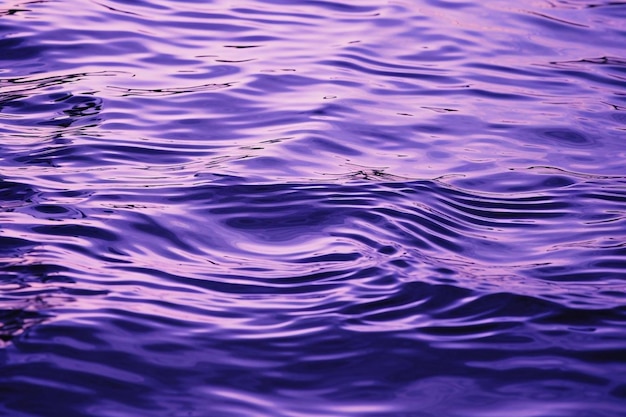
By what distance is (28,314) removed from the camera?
12.3 ft

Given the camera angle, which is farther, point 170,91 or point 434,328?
point 170,91

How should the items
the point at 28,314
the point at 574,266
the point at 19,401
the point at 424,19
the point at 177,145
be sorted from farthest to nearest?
the point at 424,19
the point at 177,145
the point at 574,266
the point at 28,314
the point at 19,401

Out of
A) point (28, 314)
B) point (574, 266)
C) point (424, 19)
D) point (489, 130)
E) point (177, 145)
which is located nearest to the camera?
point (28, 314)

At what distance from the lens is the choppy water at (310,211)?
352cm

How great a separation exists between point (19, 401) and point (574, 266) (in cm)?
258

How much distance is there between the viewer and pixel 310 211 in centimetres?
499

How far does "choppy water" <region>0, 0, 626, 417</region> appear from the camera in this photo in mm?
3520

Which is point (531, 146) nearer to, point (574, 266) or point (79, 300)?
point (574, 266)

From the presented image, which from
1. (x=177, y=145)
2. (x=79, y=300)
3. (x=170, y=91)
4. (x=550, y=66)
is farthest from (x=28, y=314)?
(x=550, y=66)

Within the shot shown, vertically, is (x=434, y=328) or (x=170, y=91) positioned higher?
(x=170, y=91)

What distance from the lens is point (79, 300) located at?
3.91m

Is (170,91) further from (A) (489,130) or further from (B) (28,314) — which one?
(B) (28,314)

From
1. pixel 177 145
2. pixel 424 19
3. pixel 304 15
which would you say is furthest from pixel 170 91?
pixel 424 19

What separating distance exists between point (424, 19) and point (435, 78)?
1.43 metres
